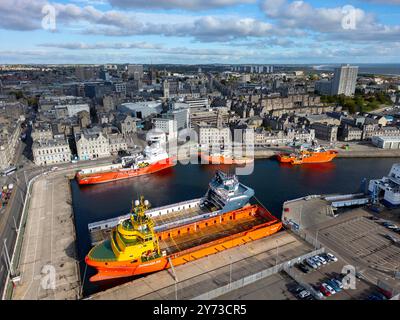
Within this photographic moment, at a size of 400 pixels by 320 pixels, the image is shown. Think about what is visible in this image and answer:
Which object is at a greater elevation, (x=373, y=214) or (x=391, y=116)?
(x=391, y=116)

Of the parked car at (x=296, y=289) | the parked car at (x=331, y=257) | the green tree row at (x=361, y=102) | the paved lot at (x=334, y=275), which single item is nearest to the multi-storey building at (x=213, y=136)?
the parked car at (x=331, y=257)

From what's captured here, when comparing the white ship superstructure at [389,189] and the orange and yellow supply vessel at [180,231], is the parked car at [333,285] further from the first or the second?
the white ship superstructure at [389,189]

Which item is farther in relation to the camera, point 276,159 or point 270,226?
point 276,159

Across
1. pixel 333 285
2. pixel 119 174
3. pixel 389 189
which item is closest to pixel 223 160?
pixel 119 174

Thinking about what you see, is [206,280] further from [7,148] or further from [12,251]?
[7,148]

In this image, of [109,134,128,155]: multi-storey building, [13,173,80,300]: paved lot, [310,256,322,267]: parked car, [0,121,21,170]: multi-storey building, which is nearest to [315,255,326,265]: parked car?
[310,256,322,267]: parked car

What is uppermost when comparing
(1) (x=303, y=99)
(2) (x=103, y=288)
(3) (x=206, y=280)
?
(1) (x=303, y=99)
